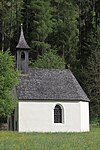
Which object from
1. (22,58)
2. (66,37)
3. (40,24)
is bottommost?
(22,58)

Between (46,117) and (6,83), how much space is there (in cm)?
671

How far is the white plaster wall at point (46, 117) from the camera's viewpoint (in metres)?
44.2

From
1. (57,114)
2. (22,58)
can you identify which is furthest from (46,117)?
(22,58)

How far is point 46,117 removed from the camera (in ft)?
147

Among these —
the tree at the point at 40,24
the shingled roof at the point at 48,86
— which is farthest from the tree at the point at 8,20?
the shingled roof at the point at 48,86

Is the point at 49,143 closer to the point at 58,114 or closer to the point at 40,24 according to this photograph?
the point at 58,114

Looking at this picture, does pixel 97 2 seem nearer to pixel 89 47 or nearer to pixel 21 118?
pixel 89 47

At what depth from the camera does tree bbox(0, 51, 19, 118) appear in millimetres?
39344

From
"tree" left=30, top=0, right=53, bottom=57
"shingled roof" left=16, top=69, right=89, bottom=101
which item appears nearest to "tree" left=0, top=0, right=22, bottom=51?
"tree" left=30, top=0, right=53, bottom=57

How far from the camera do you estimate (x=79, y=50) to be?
2832 inches

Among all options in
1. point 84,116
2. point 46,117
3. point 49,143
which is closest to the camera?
point 49,143

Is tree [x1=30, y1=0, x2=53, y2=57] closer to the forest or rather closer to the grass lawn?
the forest

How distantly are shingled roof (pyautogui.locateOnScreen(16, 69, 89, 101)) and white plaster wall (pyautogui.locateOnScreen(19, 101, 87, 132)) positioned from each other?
685 mm

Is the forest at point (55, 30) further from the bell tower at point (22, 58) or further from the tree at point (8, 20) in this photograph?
the bell tower at point (22, 58)
